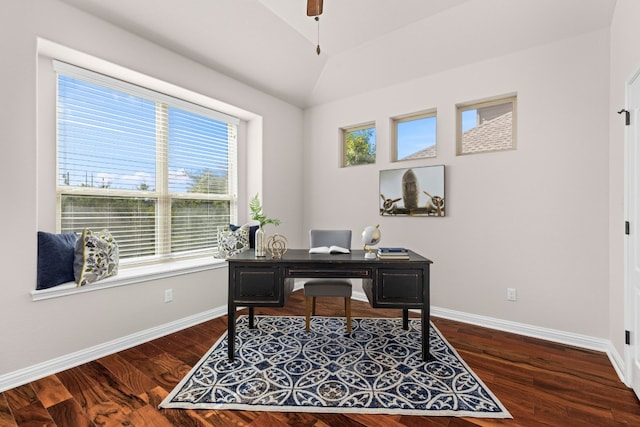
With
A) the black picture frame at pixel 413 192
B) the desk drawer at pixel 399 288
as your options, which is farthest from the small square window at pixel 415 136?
the desk drawer at pixel 399 288

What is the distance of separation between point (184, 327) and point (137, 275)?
30.5 inches

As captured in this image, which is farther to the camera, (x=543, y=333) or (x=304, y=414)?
(x=543, y=333)

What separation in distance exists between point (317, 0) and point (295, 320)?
9.70 feet

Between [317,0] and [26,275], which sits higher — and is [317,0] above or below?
above

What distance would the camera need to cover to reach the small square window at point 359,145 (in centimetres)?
412

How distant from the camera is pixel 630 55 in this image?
2004 mm

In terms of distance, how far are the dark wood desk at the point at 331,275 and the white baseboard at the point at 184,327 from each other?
3.33ft

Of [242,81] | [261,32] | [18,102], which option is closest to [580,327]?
[261,32]

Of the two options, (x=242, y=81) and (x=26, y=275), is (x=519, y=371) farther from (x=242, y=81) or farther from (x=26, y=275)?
(x=242, y=81)

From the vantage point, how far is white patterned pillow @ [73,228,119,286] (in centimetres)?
236

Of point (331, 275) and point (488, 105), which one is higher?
point (488, 105)

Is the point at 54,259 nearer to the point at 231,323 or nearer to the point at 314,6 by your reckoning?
the point at 231,323

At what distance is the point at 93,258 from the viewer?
242cm

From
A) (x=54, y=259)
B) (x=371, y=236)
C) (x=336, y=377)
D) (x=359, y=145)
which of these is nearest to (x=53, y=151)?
(x=54, y=259)
